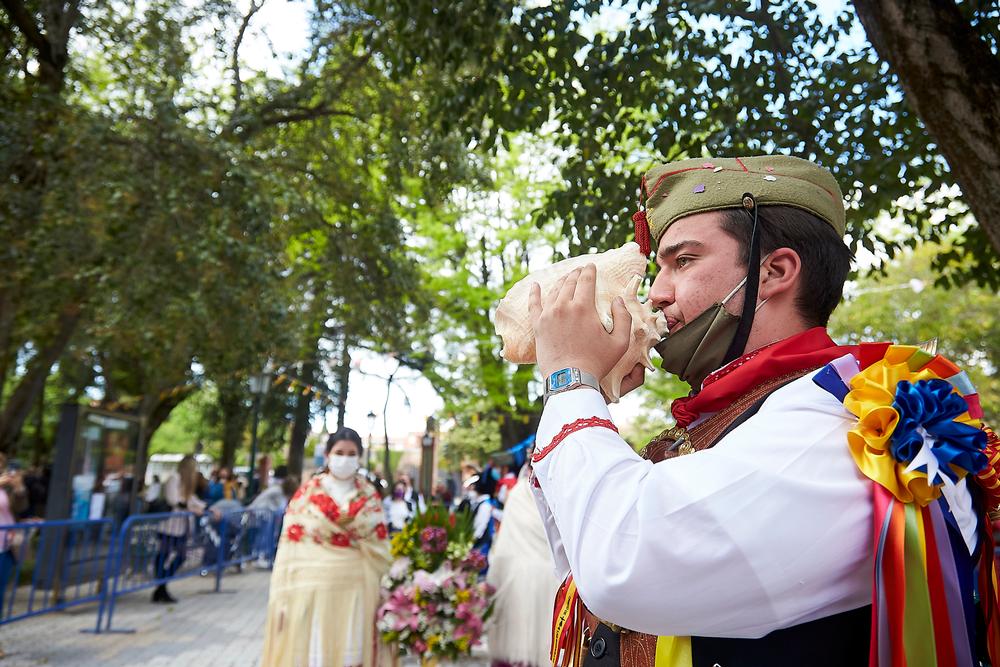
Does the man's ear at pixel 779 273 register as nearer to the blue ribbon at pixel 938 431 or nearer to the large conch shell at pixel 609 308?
the large conch shell at pixel 609 308

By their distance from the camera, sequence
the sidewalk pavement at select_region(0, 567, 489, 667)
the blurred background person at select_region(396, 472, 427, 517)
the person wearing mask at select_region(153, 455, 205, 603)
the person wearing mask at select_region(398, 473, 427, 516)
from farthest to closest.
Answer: the blurred background person at select_region(396, 472, 427, 517), the person wearing mask at select_region(398, 473, 427, 516), the person wearing mask at select_region(153, 455, 205, 603), the sidewalk pavement at select_region(0, 567, 489, 667)

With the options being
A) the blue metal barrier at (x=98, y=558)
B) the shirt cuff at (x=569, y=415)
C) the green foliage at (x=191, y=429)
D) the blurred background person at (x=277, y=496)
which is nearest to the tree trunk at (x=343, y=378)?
the green foliage at (x=191, y=429)

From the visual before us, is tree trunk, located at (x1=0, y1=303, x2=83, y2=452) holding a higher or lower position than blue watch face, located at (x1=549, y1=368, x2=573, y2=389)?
higher

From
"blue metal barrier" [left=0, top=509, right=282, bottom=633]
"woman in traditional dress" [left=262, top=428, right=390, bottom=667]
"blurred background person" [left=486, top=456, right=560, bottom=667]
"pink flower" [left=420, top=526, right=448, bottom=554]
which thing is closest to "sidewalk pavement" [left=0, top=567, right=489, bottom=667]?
"blue metal barrier" [left=0, top=509, right=282, bottom=633]

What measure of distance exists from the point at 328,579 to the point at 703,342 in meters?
5.62

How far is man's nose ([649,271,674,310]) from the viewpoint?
1.82 m

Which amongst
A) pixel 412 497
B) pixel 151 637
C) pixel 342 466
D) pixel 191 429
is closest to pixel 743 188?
pixel 342 466

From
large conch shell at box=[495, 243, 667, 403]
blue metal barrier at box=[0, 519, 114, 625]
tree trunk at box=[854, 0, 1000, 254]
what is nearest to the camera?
large conch shell at box=[495, 243, 667, 403]

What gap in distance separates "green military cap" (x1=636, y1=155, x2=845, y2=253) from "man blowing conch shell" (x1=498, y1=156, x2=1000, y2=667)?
3.1 inches

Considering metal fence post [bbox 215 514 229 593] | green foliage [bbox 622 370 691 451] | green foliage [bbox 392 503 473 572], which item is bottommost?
metal fence post [bbox 215 514 229 593]

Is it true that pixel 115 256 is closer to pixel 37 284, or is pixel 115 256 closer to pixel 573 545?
pixel 37 284

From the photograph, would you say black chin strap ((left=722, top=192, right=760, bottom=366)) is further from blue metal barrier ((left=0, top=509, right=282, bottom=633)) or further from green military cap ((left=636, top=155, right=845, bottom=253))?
blue metal barrier ((left=0, top=509, right=282, bottom=633))

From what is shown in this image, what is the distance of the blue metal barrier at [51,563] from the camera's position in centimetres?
819

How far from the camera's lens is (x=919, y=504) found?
1.34 metres
